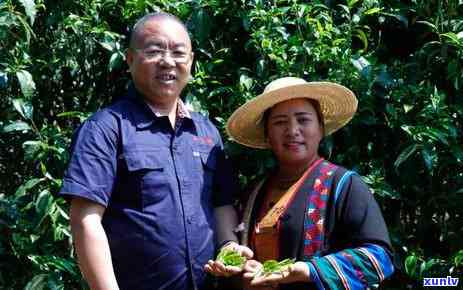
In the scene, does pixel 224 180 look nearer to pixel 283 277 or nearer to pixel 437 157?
pixel 283 277

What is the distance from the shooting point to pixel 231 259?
2.64m

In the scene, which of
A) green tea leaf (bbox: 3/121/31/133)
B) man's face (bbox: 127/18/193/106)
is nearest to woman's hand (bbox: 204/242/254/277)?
man's face (bbox: 127/18/193/106)

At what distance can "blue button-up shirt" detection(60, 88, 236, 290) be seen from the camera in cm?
262

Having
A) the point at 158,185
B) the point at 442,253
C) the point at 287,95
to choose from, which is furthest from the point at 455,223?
the point at 158,185

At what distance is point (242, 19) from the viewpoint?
11.2 feet

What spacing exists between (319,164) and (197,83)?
2.68ft

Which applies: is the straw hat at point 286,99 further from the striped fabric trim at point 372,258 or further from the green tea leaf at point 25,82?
the green tea leaf at point 25,82

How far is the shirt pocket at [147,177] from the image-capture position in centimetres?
266

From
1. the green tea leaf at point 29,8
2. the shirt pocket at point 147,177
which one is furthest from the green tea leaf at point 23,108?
the shirt pocket at point 147,177

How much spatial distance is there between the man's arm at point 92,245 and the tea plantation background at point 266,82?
0.63 metres

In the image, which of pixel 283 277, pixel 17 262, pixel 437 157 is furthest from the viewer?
pixel 17 262

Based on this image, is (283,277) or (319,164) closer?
(283,277)

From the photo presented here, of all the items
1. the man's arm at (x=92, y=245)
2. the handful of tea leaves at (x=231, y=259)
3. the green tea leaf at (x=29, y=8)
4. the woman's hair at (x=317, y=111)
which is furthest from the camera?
the green tea leaf at (x=29, y=8)

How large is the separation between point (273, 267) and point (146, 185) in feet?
1.70
